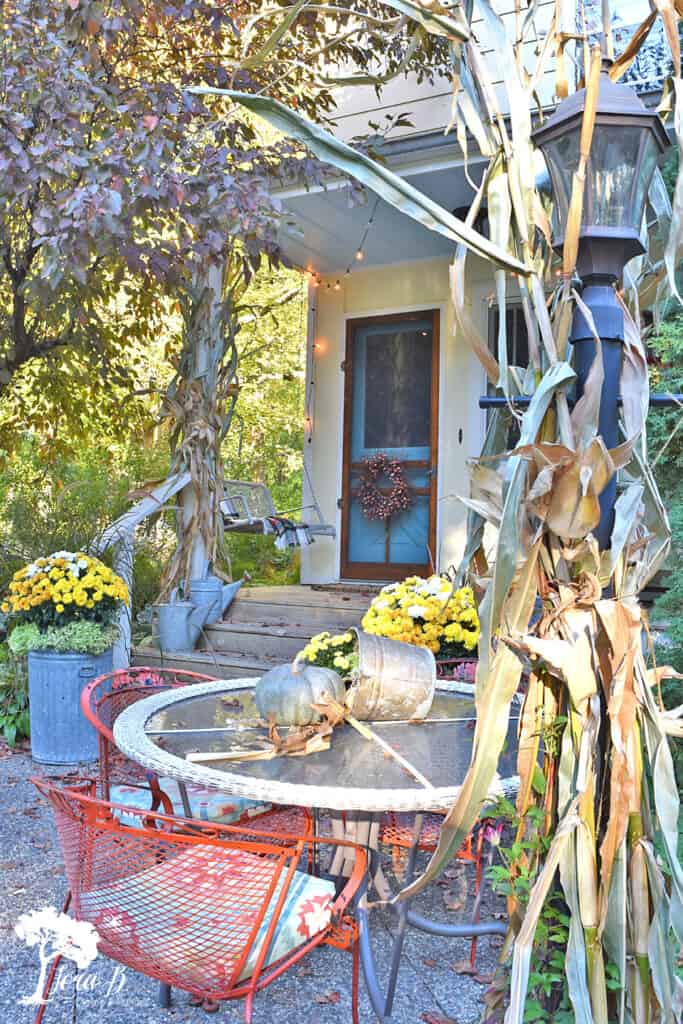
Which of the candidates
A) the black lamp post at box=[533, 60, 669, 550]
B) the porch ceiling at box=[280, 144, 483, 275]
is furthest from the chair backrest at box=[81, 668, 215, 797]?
the porch ceiling at box=[280, 144, 483, 275]

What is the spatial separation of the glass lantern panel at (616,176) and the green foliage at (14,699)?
4.88 m

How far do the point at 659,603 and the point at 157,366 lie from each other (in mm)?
12065

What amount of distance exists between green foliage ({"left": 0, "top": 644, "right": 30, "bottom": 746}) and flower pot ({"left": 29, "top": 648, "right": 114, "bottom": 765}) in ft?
1.47

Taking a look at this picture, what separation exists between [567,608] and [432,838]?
163 cm

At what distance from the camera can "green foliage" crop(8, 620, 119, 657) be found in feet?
16.3

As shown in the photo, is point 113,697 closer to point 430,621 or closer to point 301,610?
point 430,621

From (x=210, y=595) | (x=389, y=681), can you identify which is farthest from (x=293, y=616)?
(x=389, y=681)

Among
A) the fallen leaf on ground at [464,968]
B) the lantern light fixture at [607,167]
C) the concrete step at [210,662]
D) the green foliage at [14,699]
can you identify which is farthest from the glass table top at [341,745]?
the green foliage at [14,699]

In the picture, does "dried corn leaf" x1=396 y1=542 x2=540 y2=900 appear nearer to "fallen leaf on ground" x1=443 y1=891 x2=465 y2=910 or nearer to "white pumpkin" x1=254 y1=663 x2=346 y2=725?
"white pumpkin" x1=254 y1=663 x2=346 y2=725

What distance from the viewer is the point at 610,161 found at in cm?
167

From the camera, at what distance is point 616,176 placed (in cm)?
168

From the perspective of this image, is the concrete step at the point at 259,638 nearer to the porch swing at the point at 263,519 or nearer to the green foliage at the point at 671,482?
the porch swing at the point at 263,519

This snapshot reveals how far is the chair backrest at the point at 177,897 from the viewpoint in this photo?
1686 millimetres

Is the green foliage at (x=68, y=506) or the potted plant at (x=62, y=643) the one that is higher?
the green foliage at (x=68, y=506)
